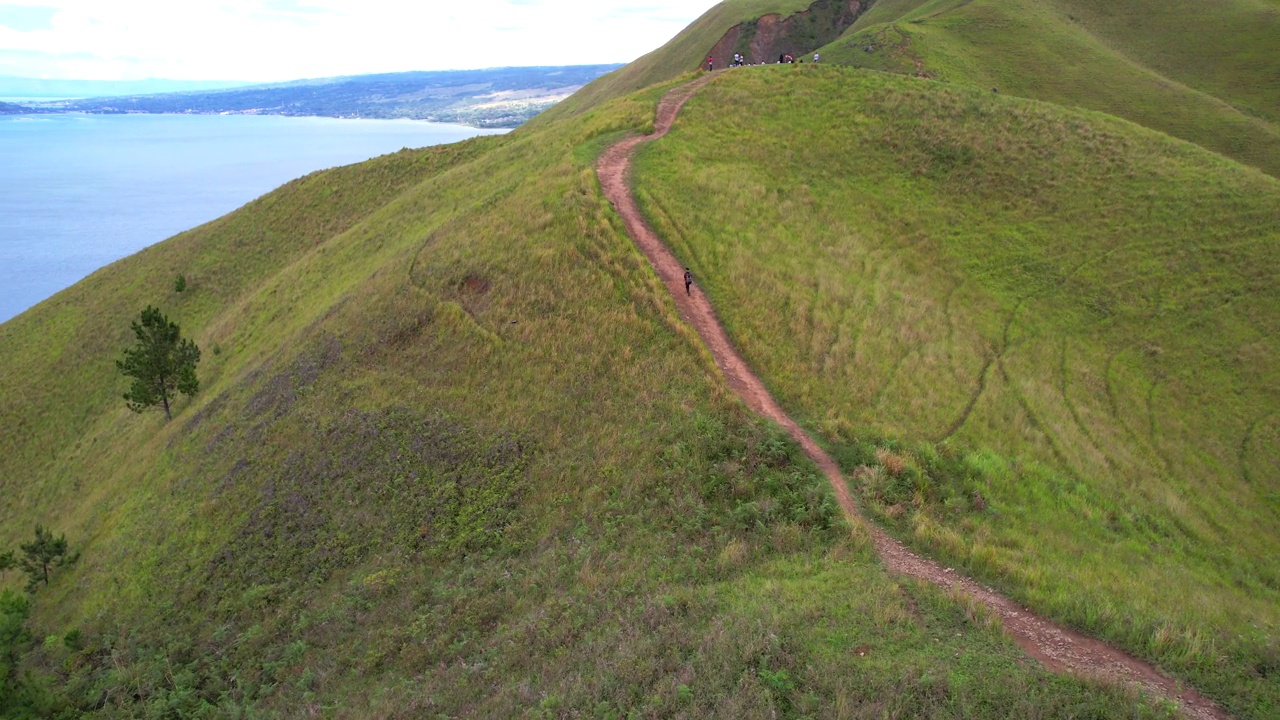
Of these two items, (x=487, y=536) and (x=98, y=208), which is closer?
(x=487, y=536)

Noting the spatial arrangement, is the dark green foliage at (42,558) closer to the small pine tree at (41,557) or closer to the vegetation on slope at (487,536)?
the small pine tree at (41,557)

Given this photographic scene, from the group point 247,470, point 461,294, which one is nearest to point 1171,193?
point 461,294

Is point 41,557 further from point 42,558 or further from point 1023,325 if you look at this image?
point 1023,325

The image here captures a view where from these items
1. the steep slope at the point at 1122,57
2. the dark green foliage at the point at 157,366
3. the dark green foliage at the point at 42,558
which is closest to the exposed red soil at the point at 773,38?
the steep slope at the point at 1122,57

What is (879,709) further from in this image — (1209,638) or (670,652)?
(1209,638)

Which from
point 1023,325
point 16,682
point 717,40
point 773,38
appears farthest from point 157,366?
point 773,38
